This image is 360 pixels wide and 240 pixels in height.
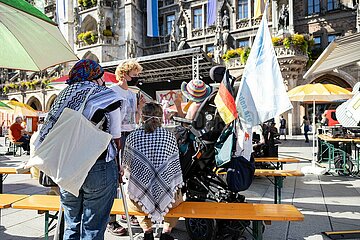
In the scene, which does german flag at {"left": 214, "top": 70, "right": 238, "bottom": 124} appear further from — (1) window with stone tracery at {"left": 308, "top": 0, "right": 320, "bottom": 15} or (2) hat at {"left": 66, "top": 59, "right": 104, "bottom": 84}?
(1) window with stone tracery at {"left": 308, "top": 0, "right": 320, "bottom": 15}

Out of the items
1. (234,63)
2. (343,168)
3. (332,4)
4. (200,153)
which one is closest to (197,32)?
(234,63)

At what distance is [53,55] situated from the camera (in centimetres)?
307

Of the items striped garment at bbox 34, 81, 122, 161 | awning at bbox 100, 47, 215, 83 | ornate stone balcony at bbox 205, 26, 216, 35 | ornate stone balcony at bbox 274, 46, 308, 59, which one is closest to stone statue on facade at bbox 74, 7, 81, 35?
ornate stone balcony at bbox 205, 26, 216, 35

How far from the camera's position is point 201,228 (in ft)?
12.5

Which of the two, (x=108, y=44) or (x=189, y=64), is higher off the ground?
(x=108, y=44)

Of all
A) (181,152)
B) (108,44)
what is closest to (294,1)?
(108,44)

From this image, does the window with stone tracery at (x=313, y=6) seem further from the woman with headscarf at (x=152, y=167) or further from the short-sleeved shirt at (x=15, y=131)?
the woman with headscarf at (x=152, y=167)

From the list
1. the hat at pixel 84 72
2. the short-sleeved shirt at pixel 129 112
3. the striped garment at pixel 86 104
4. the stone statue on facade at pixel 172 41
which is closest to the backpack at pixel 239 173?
the short-sleeved shirt at pixel 129 112

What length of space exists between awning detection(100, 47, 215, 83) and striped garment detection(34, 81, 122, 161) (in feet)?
36.2

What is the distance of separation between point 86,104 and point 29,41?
37.6 inches

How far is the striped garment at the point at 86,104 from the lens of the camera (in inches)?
99.1

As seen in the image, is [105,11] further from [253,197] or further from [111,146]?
[111,146]

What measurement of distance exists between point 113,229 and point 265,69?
112 inches

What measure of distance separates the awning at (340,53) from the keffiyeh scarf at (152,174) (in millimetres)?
2259
